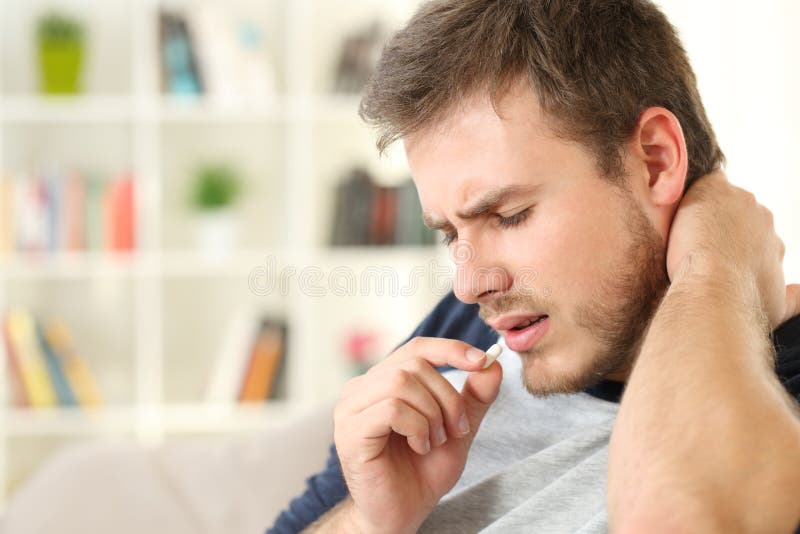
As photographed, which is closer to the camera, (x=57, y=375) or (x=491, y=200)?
(x=491, y=200)

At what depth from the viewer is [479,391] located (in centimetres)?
111

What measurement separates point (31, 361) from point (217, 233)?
2.57 feet

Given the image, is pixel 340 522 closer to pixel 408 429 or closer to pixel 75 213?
pixel 408 429

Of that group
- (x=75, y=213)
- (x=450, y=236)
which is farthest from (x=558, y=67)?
(x=75, y=213)

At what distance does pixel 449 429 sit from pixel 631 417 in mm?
327

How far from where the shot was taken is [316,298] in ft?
11.9

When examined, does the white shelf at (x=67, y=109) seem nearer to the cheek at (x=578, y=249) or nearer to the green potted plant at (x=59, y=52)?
the green potted plant at (x=59, y=52)

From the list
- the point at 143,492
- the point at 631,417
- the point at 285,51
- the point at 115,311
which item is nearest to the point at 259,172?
the point at 285,51

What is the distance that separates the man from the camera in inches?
43.1

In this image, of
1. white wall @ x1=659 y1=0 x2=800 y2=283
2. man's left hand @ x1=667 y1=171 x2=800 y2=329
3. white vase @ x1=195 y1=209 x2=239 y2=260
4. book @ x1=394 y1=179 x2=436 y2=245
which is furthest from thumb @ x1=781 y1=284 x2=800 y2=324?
white vase @ x1=195 y1=209 x2=239 y2=260

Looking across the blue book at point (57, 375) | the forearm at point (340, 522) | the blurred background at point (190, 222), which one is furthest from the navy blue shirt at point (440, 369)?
the blue book at point (57, 375)

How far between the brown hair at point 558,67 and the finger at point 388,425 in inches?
14.0

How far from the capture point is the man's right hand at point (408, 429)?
3.48 feet

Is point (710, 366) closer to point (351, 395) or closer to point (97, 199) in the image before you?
point (351, 395)
